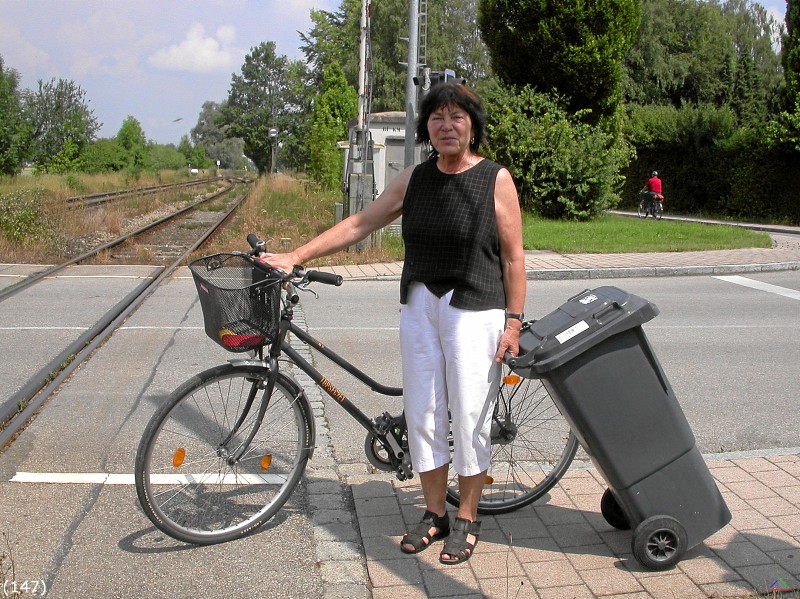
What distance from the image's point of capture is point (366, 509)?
4.07 metres

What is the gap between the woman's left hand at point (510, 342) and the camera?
3.41 metres

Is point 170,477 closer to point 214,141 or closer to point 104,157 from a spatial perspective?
point 104,157

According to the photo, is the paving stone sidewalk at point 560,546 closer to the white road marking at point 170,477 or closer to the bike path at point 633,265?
the white road marking at point 170,477

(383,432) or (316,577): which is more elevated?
(383,432)

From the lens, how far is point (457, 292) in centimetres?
341

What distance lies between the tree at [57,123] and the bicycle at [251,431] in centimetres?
4590

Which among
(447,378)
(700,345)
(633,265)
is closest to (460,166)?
(447,378)

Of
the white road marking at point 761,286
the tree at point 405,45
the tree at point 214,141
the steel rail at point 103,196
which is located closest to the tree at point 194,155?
the tree at point 214,141

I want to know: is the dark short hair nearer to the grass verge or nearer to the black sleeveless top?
the black sleeveless top

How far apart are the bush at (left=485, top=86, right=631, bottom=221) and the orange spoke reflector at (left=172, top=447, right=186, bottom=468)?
1809 centimetres

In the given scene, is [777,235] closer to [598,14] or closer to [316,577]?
[598,14]

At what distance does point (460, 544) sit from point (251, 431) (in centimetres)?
100

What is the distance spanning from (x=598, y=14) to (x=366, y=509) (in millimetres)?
20334

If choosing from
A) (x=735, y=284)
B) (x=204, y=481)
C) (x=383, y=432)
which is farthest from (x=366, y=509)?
(x=735, y=284)
